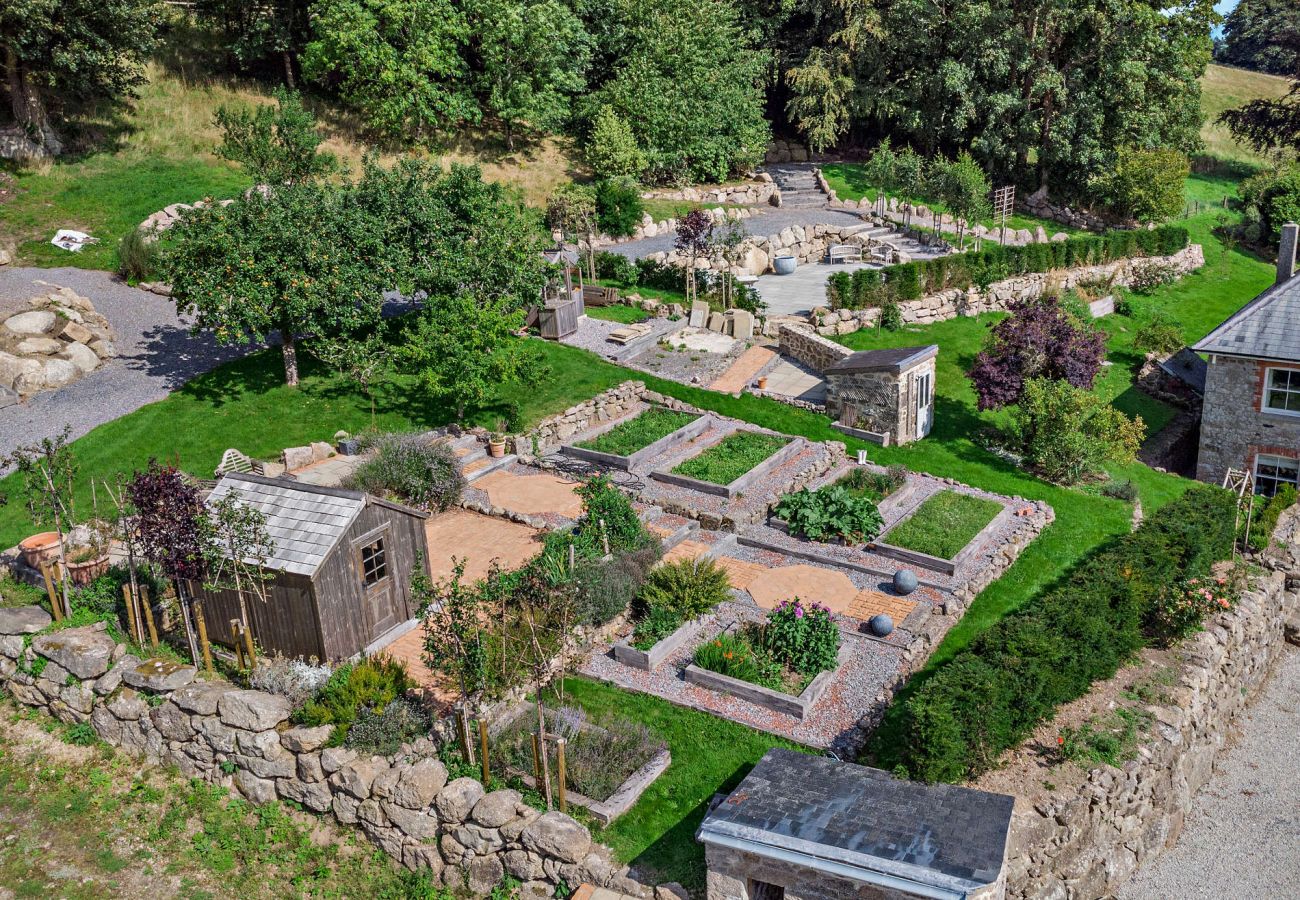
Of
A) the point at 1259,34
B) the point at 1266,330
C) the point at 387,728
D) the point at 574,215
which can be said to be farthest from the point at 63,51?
the point at 1259,34

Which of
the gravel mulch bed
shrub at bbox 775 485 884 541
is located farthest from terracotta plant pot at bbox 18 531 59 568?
shrub at bbox 775 485 884 541

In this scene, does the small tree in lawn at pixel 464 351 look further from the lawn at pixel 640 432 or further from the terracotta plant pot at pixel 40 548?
the terracotta plant pot at pixel 40 548

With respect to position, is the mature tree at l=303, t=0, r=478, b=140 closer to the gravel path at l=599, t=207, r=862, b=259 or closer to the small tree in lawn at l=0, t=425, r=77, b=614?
the gravel path at l=599, t=207, r=862, b=259

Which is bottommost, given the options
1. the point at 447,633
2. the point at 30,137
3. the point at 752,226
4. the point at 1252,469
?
the point at 1252,469

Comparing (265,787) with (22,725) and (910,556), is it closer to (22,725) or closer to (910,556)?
(22,725)

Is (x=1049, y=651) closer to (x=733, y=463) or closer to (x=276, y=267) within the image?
(x=733, y=463)

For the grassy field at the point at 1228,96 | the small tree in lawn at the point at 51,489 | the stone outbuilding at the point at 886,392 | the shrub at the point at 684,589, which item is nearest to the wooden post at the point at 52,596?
the small tree in lawn at the point at 51,489

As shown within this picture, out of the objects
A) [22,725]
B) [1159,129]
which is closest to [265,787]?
[22,725]
